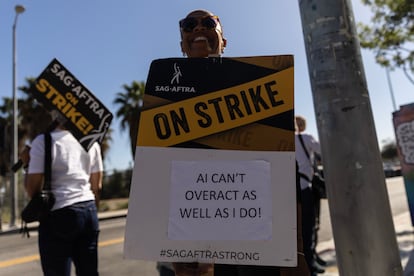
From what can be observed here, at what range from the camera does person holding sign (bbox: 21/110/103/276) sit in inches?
102

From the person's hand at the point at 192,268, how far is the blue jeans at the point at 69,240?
1.42 metres

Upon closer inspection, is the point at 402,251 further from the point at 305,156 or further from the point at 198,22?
the point at 198,22

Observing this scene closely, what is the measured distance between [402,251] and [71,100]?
5132mm

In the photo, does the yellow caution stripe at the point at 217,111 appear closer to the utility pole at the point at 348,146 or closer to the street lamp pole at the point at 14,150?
the utility pole at the point at 348,146

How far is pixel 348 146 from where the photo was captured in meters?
1.97

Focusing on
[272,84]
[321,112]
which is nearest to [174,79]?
[272,84]

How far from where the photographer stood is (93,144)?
304 cm

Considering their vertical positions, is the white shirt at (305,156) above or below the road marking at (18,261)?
above

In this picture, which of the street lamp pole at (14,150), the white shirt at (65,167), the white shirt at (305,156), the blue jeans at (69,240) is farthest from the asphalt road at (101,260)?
the street lamp pole at (14,150)

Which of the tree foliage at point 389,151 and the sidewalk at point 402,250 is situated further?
the tree foliage at point 389,151

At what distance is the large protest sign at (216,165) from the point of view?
4.67 feet

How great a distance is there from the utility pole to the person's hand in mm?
854

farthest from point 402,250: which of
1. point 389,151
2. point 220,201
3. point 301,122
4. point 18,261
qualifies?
point 389,151

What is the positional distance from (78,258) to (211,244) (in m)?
1.69
